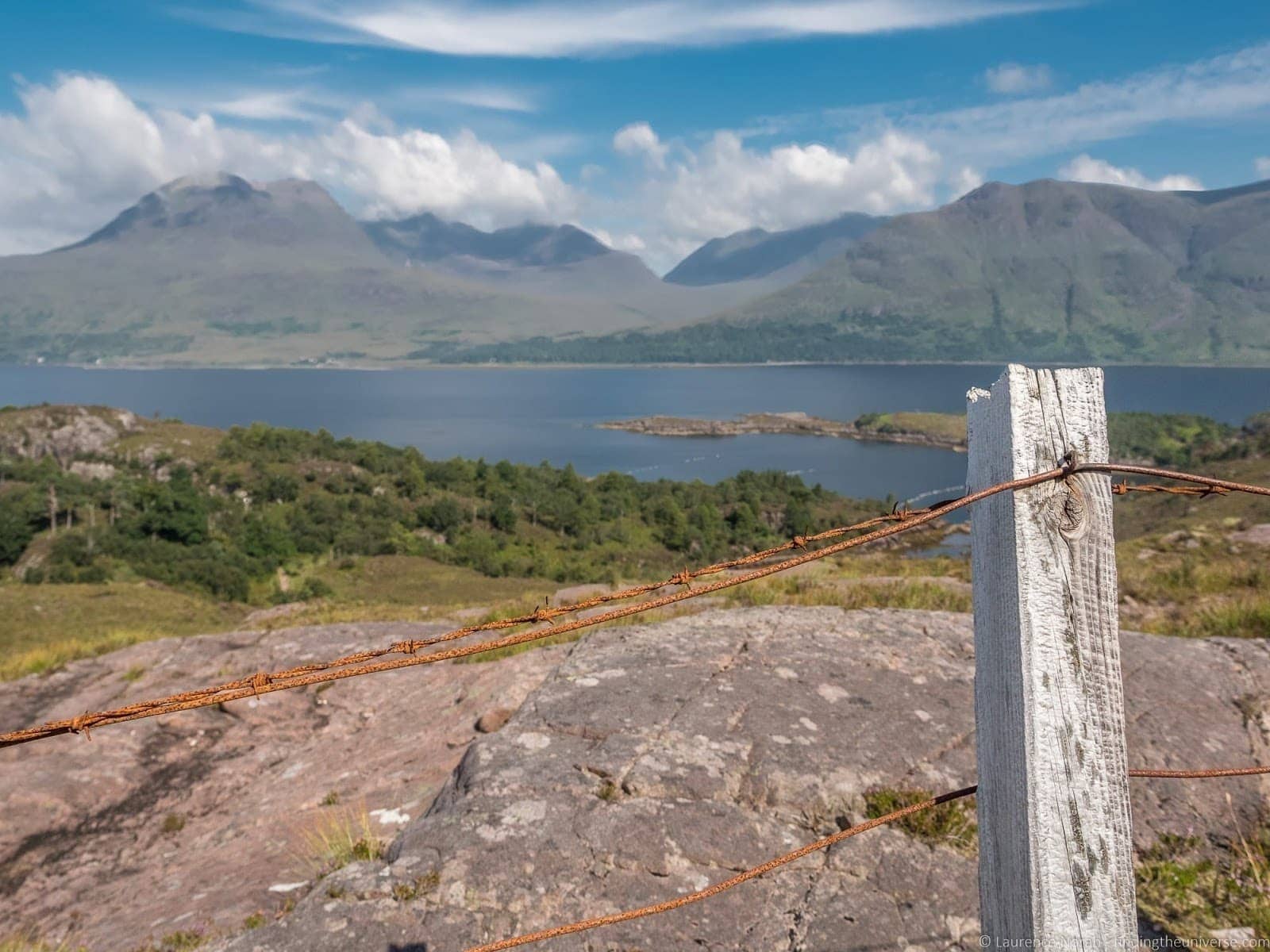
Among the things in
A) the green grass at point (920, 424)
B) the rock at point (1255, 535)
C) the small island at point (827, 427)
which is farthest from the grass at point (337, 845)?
the green grass at point (920, 424)

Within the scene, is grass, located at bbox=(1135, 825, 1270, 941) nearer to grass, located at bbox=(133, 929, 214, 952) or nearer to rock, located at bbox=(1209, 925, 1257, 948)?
rock, located at bbox=(1209, 925, 1257, 948)

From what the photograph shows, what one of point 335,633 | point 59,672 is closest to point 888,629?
point 335,633

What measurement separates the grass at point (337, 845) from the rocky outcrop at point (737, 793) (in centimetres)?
36

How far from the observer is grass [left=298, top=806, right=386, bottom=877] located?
5348 millimetres

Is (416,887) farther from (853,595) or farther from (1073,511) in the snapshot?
(853,595)

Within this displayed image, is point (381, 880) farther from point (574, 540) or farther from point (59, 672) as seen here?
point (574, 540)

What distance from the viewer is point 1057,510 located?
231 cm

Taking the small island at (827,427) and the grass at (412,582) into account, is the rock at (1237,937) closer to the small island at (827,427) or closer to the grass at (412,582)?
the grass at (412,582)

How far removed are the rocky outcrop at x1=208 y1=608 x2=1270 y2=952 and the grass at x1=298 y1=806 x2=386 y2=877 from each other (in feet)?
1.18

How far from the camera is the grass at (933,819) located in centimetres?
499

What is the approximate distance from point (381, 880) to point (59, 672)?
466 inches

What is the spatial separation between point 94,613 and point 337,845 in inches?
997

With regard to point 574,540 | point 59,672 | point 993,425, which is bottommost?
point 574,540

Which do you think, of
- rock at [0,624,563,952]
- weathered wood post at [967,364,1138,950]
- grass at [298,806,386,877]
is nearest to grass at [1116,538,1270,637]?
rock at [0,624,563,952]
